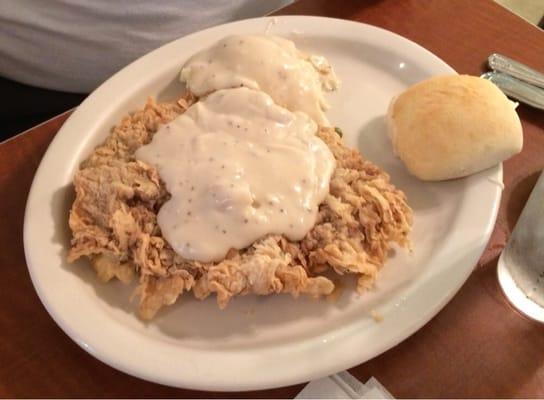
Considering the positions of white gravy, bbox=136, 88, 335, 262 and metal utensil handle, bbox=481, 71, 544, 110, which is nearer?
white gravy, bbox=136, 88, 335, 262

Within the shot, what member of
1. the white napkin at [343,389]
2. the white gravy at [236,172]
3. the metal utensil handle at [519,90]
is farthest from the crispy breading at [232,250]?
the metal utensil handle at [519,90]

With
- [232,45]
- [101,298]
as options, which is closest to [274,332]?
[101,298]

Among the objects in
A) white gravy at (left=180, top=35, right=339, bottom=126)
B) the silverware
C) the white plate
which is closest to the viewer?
the white plate

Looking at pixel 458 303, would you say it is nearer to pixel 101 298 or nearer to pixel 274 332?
pixel 274 332

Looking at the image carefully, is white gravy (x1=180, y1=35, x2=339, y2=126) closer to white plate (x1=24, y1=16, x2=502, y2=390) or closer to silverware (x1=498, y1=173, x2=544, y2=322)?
white plate (x1=24, y1=16, x2=502, y2=390)

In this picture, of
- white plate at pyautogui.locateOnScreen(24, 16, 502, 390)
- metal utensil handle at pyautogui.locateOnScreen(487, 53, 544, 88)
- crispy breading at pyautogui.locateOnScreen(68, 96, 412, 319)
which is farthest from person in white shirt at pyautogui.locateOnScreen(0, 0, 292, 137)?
Answer: metal utensil handle at pyautogui.locateOnScreen(487, 53, 544, 88)

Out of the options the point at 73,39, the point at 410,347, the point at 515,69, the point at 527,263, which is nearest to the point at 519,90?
the point at 515,69

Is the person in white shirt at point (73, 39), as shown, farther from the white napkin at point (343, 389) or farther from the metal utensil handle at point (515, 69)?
the white napkin at point (343, 389)
